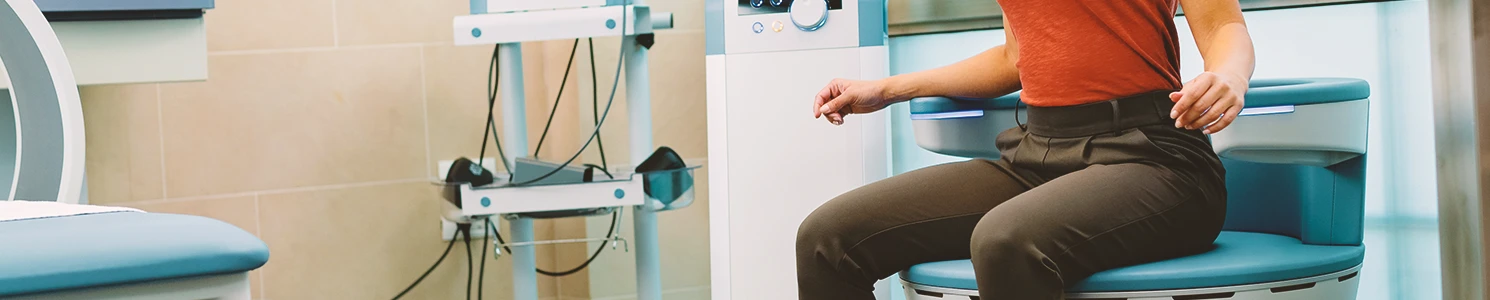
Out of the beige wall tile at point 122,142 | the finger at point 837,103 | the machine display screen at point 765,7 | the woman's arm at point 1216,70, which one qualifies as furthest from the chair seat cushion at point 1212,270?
the beige wall tile at point 122,142

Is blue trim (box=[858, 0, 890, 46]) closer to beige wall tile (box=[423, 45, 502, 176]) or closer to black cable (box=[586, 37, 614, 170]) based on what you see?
black cable (box=[586, 37, 614, 170])

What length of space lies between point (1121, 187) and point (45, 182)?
939mm

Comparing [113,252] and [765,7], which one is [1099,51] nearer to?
[765,7]

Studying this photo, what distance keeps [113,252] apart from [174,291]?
1.9 inches

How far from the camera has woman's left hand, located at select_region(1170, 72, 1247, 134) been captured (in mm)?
909

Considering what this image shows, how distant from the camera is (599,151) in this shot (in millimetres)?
2230

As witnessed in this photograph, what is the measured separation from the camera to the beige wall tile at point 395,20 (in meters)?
2.12

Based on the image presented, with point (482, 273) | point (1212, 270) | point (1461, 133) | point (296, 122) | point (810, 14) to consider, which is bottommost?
point (482, 273)

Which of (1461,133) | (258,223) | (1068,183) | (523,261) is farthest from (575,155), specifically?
(1461,133)

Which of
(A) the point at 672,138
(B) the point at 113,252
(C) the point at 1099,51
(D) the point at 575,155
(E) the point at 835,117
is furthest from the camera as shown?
(A) the point at 672,138

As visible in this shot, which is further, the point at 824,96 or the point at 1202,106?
the point at 824,96

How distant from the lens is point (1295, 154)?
3.55 feet

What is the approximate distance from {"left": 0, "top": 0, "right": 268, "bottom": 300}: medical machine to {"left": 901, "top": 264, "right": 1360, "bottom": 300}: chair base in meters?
0.64

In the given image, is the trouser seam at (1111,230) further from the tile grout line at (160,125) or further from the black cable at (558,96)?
the tile grout line at (160,125)
